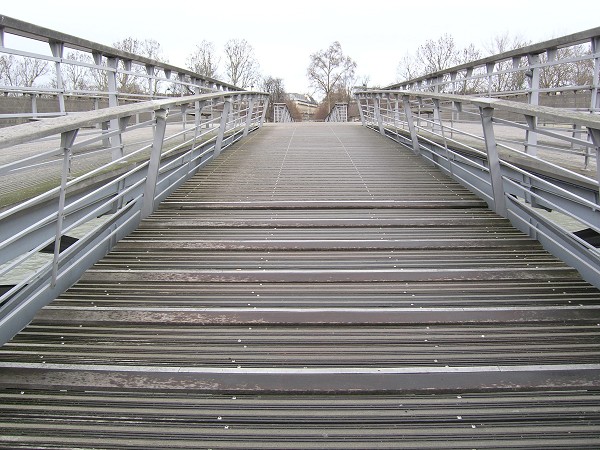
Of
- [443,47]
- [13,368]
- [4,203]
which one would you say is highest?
[443,47]

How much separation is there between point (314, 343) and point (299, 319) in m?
0.25

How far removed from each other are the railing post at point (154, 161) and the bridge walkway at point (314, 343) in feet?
0.80

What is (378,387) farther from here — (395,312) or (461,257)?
(461,257)

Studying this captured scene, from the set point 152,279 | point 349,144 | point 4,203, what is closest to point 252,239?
point 152,279

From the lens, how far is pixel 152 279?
3561 mm

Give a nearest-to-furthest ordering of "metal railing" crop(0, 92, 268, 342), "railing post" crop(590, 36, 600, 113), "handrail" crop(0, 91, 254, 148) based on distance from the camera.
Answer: "handrail" crop(0, 91, 254, 148) < "metal railing" crop(0, 92, 268, 342) < "railing post" crop(590, 36, 600, 113)

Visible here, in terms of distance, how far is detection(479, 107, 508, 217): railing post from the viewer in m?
4.41

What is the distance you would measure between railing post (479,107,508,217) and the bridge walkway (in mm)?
245

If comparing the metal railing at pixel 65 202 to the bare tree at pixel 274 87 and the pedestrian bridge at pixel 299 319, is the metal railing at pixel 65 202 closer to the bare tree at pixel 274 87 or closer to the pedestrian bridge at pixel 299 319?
the pedestrian bridge at pixel 299 319

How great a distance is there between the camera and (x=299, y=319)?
9.82ft

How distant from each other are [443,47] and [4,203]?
47549mm

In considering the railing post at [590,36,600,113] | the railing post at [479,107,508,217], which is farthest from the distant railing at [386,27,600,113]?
the railing post at [479,107,508,217]

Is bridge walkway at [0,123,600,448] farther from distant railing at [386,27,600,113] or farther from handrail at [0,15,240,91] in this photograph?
handrail at [0,15,240,91]

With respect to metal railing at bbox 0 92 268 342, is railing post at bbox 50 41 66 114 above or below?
above
